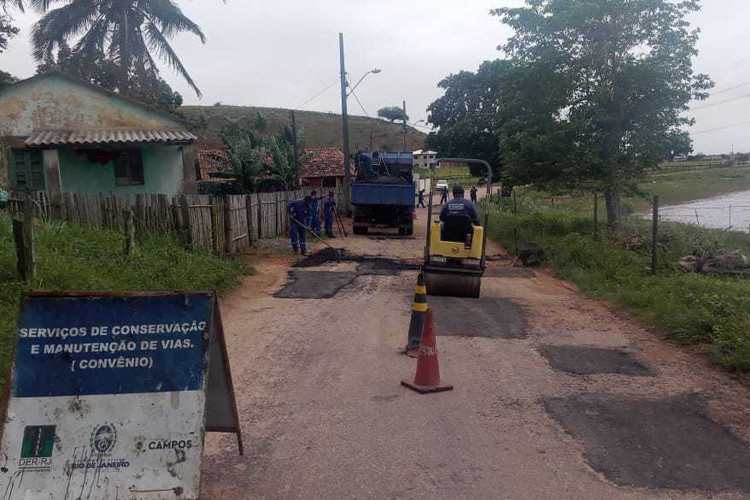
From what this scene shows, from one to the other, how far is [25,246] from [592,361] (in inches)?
259

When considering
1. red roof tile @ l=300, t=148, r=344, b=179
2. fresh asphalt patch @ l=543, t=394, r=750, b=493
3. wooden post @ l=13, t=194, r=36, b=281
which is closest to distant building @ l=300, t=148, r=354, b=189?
red roof tile @ l=300, t=148, r=344, b=179

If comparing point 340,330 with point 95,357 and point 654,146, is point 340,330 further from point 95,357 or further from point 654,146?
point 654,146

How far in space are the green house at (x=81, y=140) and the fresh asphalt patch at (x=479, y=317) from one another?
1025 cm

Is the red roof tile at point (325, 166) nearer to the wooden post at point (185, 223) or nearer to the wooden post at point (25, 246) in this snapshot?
the wooden post at point (185, 223)

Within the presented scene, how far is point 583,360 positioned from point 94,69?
84.8 ft

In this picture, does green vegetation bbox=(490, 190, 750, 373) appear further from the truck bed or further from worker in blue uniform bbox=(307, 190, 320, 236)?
worker in blue uniform bbox=(307, 190, 320, 236)

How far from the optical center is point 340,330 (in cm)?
880

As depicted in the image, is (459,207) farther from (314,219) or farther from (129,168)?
(129,168)

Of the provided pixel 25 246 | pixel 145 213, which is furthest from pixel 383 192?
pixel 25 246

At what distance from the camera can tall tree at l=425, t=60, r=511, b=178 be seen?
1838 inches

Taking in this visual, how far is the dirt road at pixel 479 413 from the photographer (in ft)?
14.3

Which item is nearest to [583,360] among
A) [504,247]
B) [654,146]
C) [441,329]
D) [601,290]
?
[441,329]

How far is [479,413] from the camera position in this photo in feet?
18.5

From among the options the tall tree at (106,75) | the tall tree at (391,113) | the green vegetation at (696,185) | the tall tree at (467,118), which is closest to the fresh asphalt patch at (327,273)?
the tall tree at (106,75)
